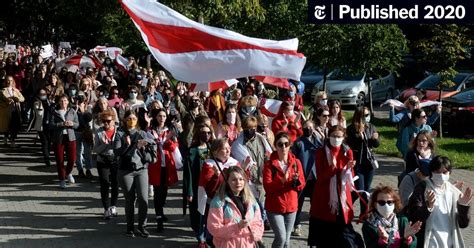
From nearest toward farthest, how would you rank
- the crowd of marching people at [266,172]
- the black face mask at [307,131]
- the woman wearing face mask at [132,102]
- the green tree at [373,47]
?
the crowd of marching people at [266,172], the black face mask at [307,131], the woman wearing face mask at [132,102], the green tree at [373,47]

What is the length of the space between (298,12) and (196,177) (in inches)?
719

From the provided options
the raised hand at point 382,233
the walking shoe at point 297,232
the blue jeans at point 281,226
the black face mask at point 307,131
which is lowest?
the walking shoe at point 297,232

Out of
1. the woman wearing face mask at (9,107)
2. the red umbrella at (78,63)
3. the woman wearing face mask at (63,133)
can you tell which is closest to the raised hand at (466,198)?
the woman wearing face mask at (63,133)

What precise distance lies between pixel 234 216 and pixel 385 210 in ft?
4.33

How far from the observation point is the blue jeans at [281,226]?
28.5 feet

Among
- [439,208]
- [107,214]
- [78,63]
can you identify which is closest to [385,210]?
[439,208]

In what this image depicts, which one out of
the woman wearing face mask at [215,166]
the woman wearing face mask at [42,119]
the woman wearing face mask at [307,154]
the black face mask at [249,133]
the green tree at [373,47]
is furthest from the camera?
the green tree at [373,47]

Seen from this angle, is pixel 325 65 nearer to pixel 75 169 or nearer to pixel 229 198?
pixel 75 169

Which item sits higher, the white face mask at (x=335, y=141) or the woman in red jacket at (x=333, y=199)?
the white face mask at (x=335, y=141)

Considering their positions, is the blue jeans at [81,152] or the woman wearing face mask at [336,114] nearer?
the woman wearing face mask at [336,114]

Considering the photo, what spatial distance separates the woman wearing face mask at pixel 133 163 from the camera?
34.2ft

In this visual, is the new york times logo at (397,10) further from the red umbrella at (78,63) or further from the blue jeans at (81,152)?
the red umbrella at (78,63)

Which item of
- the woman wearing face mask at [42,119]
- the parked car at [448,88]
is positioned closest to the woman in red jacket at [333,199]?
the woman wearing face mask at [42,119]

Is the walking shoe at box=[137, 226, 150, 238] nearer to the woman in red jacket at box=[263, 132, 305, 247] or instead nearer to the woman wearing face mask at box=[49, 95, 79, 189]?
the woman in red jacket at box=[263, 132, 305, 247]
